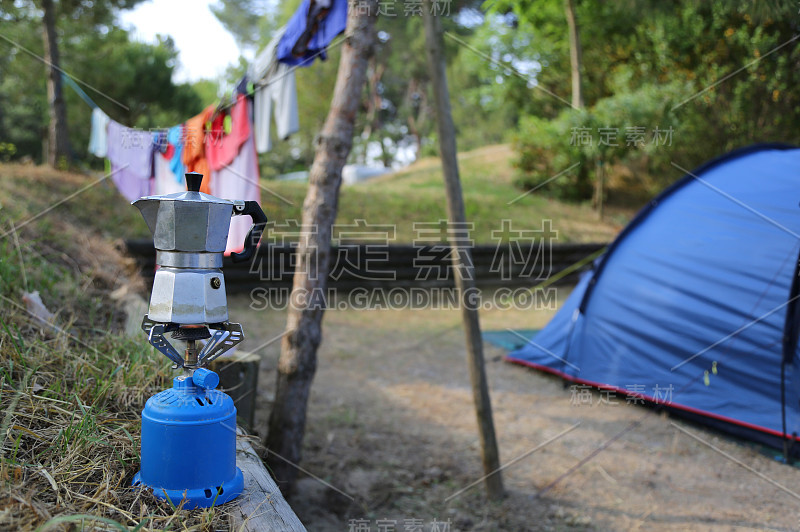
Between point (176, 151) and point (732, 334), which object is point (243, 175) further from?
point (732, 334)

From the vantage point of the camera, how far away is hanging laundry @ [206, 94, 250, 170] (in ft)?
11.9

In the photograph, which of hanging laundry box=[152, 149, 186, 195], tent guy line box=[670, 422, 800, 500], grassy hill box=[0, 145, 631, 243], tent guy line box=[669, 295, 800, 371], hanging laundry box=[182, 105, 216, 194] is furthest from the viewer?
grassy hill box=[0, 145, 631, 243]

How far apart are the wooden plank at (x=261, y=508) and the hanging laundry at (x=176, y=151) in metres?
3.23

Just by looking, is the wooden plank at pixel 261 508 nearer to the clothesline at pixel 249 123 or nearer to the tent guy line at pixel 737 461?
the clothesline at pixel 249 123

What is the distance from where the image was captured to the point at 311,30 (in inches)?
128

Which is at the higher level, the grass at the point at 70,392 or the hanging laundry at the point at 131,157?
the hanging laundry at the point at 131,157

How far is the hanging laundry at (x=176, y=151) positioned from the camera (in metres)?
4.20

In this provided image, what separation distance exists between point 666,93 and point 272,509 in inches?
386

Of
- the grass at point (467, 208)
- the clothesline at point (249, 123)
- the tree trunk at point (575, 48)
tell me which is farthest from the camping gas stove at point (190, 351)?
the tree trunk at point (575, 48)

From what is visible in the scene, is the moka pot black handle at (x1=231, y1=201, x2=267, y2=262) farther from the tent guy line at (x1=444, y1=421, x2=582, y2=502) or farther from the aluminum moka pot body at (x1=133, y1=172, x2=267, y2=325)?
the tent guy line at (x1=444, y1=421, x2=582, y2=502)

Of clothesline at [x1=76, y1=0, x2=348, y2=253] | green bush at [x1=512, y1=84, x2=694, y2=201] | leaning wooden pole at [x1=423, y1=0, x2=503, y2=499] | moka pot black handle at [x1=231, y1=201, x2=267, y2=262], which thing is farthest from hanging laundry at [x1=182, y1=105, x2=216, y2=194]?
green bush at [x1=512, y1=84, x2=694, y2=201]

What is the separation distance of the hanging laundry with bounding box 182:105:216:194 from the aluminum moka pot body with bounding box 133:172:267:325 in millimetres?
2782

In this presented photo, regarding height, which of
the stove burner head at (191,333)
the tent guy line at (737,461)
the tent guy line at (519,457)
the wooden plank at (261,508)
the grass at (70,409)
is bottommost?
the tent guy line at (519,457)

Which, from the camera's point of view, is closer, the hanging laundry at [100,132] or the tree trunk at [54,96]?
the hanging laundry at [100,132]
